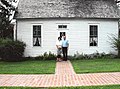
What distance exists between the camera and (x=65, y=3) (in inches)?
1232

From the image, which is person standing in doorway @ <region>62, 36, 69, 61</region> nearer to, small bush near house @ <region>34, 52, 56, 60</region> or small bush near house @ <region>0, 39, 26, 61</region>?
small bush near house @ <region>34, 52, 56, 60</region>

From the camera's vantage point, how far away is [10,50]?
27422 millimetres

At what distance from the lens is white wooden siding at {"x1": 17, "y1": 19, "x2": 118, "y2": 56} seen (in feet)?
98.4

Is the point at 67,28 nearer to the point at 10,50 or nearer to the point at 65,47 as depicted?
the point at 65,47

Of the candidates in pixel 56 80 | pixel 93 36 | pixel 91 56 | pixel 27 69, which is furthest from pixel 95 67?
pixel 93 36

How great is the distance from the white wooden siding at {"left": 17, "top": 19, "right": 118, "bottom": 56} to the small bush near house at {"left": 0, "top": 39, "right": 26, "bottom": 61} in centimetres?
207

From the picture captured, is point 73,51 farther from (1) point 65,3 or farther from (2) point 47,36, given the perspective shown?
(1) point 65,3

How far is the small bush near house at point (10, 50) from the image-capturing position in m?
27.4

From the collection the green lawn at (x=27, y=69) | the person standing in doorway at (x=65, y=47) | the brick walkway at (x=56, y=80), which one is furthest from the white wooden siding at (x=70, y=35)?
the brick walkway at (x=56, y=80)

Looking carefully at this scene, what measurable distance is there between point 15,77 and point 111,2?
18519 mm

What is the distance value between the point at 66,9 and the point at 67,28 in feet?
Answer: 6.14

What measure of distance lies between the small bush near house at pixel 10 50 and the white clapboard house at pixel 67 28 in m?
2.16

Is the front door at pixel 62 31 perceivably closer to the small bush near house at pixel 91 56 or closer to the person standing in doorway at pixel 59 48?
the person standing in doorway at pixel 59 48

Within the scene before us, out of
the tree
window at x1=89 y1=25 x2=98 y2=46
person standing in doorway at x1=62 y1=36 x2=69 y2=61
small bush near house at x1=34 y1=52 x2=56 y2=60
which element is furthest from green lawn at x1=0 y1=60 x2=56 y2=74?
the tree
